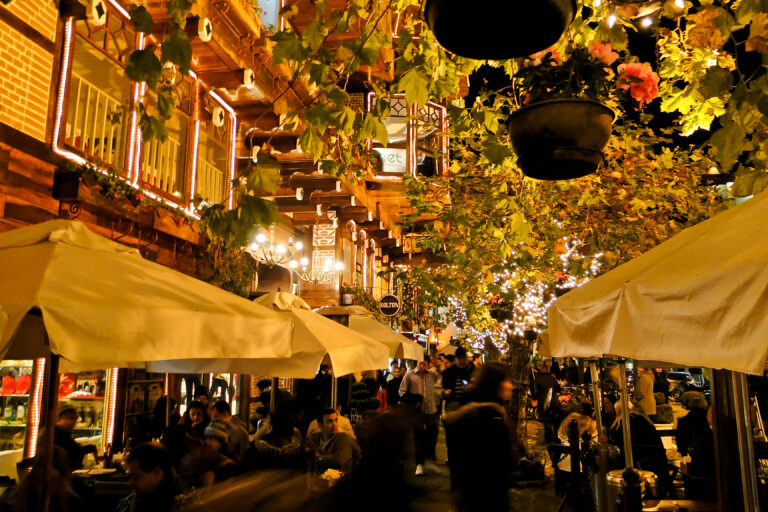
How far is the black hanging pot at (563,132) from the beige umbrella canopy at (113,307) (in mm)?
2212

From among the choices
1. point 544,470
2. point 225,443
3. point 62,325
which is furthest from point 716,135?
point 544,470

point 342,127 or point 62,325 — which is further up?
point 342,127

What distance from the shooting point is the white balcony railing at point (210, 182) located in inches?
483

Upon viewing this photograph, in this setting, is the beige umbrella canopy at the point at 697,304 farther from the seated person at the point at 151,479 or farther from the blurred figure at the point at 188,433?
the blurred figure at the point at 188,433

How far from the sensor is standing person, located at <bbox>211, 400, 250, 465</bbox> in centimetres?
816

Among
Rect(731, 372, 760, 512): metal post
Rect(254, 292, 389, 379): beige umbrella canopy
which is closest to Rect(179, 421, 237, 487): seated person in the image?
Rect(254, 292, 389, 379): beige umbrella canopy

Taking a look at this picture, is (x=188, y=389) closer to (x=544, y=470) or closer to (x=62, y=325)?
(x=544, y=470)

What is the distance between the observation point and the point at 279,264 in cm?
1552

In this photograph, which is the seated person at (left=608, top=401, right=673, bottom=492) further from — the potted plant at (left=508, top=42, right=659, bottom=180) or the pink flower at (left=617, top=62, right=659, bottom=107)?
the potted plant at (left=508, top=42, right=659, bottom=180)

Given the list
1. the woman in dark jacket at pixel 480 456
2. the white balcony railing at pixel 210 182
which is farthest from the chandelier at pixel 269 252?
the woman in dark jacket at pixel 480 456

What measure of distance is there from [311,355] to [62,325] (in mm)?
3573

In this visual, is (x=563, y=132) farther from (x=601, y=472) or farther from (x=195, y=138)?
(x=195, y=138)

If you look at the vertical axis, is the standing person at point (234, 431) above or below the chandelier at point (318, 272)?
below

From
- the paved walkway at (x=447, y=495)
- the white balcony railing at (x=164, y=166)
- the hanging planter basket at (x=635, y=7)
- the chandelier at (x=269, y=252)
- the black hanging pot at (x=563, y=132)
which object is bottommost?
the paved walkway at (x=447, y=495)
